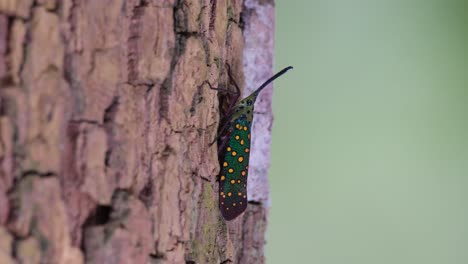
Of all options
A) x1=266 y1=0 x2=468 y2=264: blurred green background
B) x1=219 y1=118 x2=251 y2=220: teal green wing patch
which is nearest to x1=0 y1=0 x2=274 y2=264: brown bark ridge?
x1=219 y1=118 x2=251 y2=220: teal green wing patch

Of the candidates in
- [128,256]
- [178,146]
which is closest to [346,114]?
[178,146]

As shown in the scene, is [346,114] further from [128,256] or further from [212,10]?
[128,256]

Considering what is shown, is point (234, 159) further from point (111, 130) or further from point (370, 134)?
point (370, 134)

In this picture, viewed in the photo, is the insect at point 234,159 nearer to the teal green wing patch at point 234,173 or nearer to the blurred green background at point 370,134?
the teal green wing patch at point 234,173

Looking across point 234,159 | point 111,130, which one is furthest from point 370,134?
point 111,130

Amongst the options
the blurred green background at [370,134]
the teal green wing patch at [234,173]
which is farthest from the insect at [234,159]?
the blurred green background at [370,134]

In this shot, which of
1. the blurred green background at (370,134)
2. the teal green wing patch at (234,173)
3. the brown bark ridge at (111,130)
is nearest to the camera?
the brown bark ridge at (111,130)
